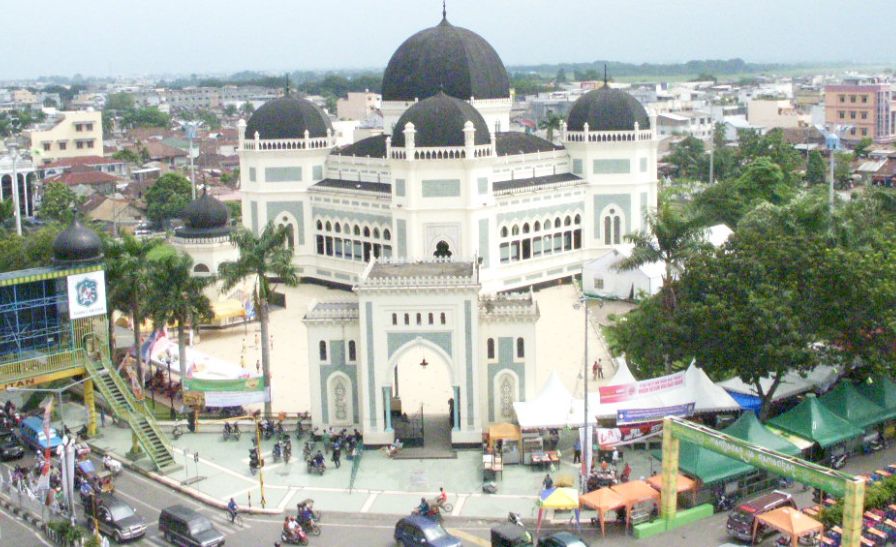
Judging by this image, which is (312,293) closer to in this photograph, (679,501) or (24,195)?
(679,501)

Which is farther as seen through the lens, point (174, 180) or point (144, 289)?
point (174, 180)

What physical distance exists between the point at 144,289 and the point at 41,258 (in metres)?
9.07

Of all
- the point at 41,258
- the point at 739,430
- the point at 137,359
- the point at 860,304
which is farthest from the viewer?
the point at 41,258

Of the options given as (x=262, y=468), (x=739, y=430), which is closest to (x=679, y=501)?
(x=739, y=430)

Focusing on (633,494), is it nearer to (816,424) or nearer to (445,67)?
(816,424)

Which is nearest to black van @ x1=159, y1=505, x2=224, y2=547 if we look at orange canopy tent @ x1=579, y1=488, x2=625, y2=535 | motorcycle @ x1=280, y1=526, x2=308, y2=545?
motorcycle @ x1=280, y1=526, x2=308, y2=545

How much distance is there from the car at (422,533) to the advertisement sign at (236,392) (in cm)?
1031

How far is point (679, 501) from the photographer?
28.9 m

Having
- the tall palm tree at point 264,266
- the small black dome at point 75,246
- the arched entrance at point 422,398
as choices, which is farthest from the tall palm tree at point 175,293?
the arched entrance at point 422,398

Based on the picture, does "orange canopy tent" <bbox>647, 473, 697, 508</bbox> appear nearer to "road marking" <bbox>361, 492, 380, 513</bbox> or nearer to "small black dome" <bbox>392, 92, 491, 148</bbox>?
"road marking" <bbox>361, 492, 380, 513</bbox>

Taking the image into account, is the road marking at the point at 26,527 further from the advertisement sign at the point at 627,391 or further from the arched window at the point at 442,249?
the arched window at the point at 442,249

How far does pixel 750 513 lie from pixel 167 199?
6744cm

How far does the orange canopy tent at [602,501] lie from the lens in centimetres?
2727

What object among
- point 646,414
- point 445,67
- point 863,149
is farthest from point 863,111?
point 646,414
